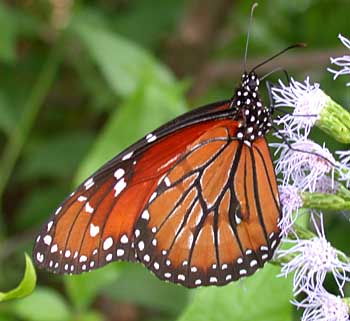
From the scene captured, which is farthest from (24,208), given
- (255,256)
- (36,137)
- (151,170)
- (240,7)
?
(255,256)

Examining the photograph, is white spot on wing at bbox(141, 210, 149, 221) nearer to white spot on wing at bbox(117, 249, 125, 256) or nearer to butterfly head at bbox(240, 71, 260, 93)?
white spot on wing at bbox(117, 249, 125, 256)

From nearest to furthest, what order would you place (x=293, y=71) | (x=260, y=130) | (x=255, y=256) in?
(x=255, y=256), (x=260, y=130), (x=293, y=71)

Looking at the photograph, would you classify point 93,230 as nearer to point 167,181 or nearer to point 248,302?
point 167,181

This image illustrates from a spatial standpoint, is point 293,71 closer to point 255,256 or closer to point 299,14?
point 299,14

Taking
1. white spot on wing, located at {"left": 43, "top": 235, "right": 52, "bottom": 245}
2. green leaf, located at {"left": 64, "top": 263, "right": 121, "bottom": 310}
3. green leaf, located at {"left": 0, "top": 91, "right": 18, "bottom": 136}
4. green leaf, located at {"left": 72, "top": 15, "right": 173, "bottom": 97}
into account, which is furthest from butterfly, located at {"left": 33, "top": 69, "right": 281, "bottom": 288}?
green leaf, located at {"left": 0, "top": 91, "right": 18, "bottom": 136}

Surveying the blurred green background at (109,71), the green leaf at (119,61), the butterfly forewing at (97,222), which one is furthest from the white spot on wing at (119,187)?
the green leaf at (119,61)

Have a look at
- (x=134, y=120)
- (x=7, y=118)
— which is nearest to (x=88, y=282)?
(x=134, y=120)

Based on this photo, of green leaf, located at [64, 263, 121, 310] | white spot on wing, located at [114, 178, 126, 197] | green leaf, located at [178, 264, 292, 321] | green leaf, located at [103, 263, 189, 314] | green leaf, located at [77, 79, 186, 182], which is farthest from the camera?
green leaf, located at [103, 263, 189, 314]
